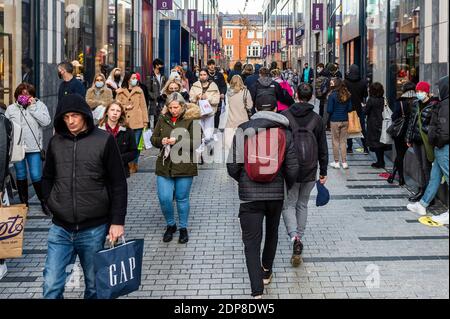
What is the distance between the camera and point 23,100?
27.4 ft

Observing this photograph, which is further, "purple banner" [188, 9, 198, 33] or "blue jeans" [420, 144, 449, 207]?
"purple banner" [188, 9, 198, 33]

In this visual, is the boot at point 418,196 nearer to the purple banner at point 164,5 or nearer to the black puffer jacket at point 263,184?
the black puffer jacket at point 263,184

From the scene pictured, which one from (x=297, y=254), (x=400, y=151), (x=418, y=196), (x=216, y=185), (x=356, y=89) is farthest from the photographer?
(x=356, y=89)

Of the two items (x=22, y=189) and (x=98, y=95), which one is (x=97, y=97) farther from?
(x=22, y=189)

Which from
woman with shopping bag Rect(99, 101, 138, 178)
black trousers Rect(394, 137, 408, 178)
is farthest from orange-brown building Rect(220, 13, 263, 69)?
woman with shopping bag Rect(99, 101, 138, 178)

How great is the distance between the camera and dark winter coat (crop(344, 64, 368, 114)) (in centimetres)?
1402

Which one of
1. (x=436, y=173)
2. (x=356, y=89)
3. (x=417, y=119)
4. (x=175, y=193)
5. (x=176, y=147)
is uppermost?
(x=356, y=89)

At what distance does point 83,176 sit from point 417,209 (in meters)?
5.68

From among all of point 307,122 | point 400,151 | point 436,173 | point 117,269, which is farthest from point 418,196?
point 117,269

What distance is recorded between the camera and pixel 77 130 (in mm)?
4641

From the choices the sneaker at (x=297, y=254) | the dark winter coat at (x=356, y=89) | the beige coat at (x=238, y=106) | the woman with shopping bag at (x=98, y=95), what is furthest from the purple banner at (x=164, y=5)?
the sneaker at (x=297, y=254)

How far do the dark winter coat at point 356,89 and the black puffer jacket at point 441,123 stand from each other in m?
5.87

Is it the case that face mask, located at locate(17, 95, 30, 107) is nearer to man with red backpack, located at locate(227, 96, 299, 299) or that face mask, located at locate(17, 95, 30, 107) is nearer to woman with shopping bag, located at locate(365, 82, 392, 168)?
man with red backpack, located at locate(227, 96, 299, 299)

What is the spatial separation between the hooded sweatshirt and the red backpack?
1.16 meters
